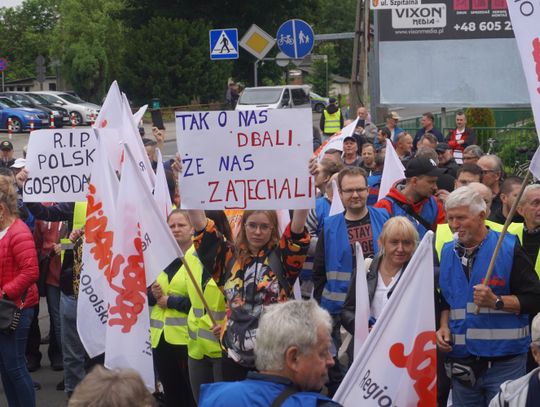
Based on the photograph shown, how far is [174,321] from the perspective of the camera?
6832mm

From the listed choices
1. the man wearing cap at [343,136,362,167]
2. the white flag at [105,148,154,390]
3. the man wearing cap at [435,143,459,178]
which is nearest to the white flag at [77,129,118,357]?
the white flag at [105,148,154,390]

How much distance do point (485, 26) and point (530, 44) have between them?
34.1 feet

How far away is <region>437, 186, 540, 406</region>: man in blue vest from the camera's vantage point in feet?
17.3

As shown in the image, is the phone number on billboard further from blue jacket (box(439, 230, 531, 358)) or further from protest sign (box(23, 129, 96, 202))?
blue jacket (box(439, 230, 531, 358))

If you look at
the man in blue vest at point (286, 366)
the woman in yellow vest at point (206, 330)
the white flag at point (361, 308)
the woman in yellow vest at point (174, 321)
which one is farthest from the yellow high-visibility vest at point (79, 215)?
the man in blue vest at point (286, 366)

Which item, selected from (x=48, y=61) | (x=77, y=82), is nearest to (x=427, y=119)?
(x=77, y=82)

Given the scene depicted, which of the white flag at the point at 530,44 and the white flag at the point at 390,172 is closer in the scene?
the white flag at the point at 530,44

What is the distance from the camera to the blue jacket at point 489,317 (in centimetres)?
529

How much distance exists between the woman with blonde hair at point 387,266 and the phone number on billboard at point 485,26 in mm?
10161

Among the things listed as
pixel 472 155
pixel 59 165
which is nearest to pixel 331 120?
pixel 472 155

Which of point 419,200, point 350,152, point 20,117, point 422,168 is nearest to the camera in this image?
point 422,168

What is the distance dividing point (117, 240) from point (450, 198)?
1931 millimetres

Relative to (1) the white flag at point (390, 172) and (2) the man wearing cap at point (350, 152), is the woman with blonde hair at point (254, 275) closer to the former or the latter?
(1) the white flag at point (390, 172)

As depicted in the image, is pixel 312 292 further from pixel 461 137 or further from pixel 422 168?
pixel 461 137
